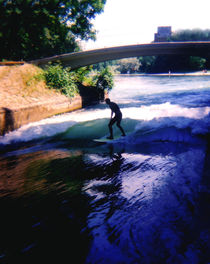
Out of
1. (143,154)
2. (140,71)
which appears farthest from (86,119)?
(140,71)

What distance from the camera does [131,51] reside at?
26578 mm

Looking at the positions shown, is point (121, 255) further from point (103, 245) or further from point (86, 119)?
point (86, 119)

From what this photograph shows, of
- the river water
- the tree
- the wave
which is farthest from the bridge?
the river water

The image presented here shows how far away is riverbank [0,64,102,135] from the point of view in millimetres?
12102

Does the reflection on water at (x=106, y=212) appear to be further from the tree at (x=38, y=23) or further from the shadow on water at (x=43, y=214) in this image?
the tree at (x=38, y=23)

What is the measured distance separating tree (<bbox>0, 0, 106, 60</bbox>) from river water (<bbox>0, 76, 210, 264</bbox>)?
24.6 meters

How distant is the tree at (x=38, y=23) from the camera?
86.5 feet

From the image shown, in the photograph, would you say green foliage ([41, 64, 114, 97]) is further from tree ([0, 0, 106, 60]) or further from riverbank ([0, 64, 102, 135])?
tree ([0, 0, 106, 60])

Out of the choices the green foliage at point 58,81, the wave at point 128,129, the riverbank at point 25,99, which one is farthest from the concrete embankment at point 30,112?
the green foliage at point 58,81

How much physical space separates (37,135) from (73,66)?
1669 cm

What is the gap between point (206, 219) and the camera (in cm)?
375

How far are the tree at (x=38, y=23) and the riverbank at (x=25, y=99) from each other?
1202 cm

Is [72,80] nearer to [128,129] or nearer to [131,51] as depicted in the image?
[131,51]

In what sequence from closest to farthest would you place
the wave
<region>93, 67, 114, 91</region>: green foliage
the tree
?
the wave < <region>93, 67, 114, 91</region>: green foliage < the tree
